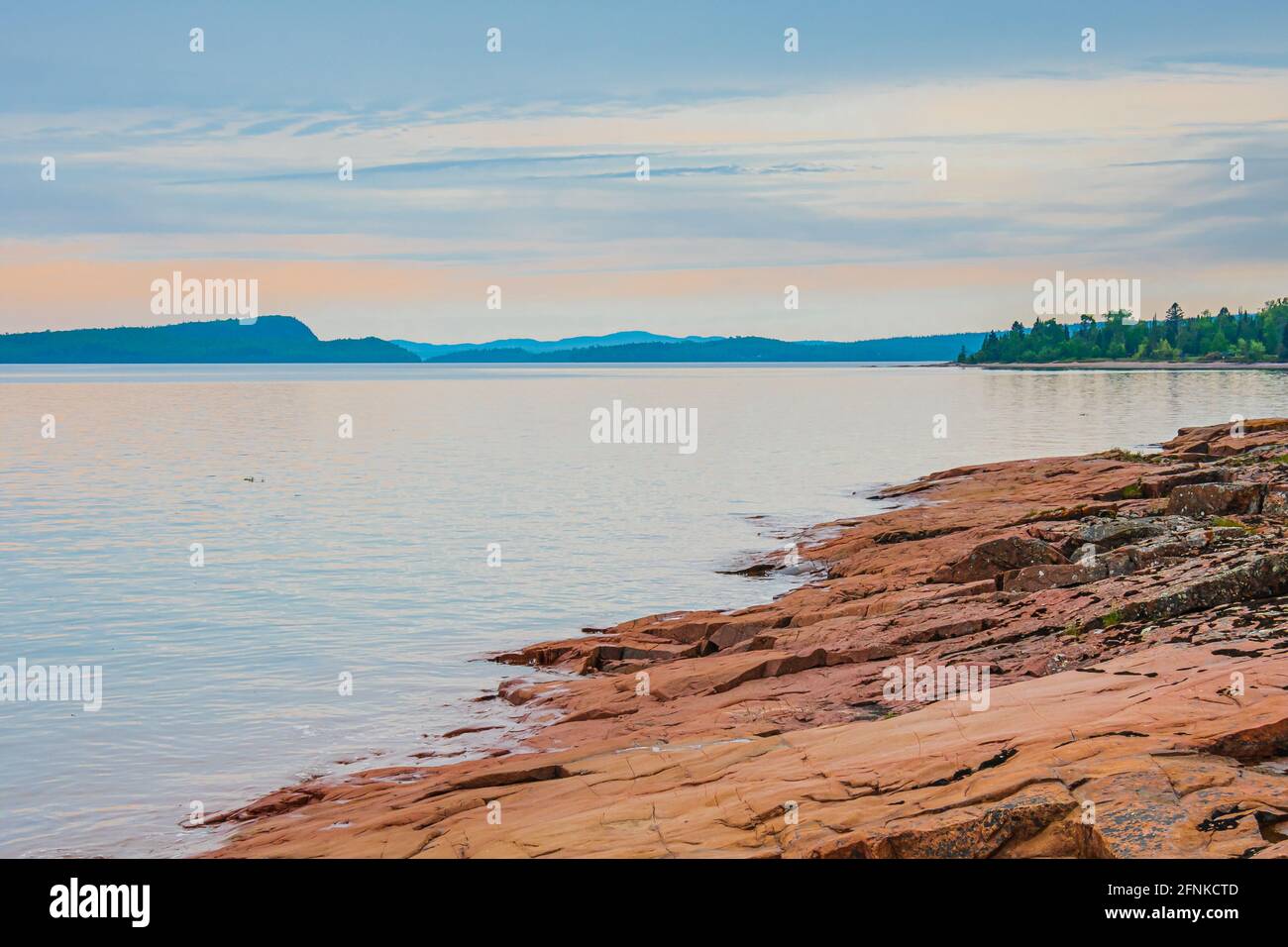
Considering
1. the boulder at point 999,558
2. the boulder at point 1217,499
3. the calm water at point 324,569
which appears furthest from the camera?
the boulder at point 1217,499

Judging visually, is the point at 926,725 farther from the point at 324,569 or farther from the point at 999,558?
the point at 324,569

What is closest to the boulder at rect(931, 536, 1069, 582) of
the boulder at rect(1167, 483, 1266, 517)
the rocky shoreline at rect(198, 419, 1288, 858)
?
the rocky shoreline at rect(198, 419, 1288, 858)

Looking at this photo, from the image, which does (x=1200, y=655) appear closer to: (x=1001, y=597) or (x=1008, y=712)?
(x=1008, y=712)

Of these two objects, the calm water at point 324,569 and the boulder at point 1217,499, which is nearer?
the calm water at point 324,569

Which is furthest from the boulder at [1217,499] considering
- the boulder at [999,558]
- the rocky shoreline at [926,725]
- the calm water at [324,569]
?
the calm water at [324,569]

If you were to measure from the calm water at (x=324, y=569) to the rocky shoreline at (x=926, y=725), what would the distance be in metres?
1.94

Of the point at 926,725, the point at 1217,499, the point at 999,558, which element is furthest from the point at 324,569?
the point at 926,725

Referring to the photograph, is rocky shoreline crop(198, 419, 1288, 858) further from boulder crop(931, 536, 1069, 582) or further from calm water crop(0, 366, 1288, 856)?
calm water crop(0, 366, 1288, 856)

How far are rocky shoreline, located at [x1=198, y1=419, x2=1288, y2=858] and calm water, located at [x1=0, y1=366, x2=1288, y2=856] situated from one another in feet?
6.36

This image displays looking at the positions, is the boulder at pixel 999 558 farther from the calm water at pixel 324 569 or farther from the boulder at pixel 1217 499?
the calm water at pixel 324 569

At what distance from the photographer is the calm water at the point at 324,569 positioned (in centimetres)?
1598

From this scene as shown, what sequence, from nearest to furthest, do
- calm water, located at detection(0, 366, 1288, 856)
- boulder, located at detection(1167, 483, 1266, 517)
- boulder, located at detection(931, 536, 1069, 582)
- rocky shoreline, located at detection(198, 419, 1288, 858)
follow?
rocky shoreline, located at detection(198, 419, 1288, 858) < calm water, located at detection(0, 366, 1288, 856) < boulder, located at detection(931, 536, 1069, 582) < boulder, located at detection(1167, 483, 1266, 517)

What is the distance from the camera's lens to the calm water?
16.0m

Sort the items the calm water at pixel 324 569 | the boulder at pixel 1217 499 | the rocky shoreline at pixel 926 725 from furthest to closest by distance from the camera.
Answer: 1. the boulder at pixel 1217 499
2. the calm water at pixel 324 569
3. the rocky shoreline at pixel 926 725
